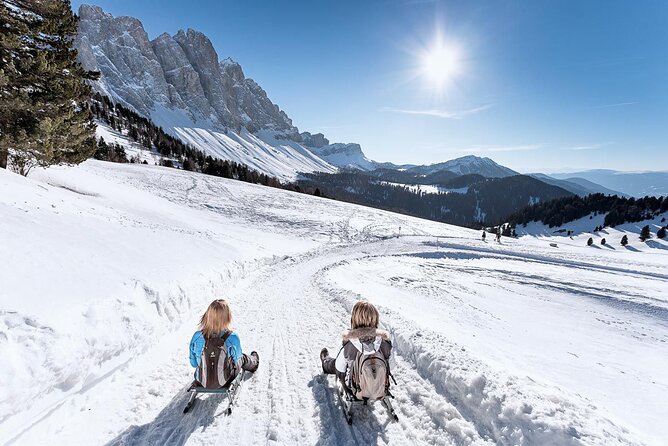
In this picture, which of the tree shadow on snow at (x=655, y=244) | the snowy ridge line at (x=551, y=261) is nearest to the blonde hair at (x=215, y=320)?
the snowy ridge line at (x=551, y=261)

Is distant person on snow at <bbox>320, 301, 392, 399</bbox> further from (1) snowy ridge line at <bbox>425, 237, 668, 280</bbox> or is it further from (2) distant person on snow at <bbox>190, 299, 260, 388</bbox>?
(1) snowy ridge line at <bbox>425, 237, 668, 280</bbox>

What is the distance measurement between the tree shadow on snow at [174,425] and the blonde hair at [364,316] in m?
2.74

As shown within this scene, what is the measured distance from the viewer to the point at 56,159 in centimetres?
1722

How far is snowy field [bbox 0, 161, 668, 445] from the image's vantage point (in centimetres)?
446

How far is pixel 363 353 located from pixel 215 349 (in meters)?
2.38

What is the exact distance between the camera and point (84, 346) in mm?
5539

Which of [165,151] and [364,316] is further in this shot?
[165,151]

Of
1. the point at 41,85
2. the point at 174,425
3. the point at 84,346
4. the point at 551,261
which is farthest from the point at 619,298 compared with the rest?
the point at 41,85

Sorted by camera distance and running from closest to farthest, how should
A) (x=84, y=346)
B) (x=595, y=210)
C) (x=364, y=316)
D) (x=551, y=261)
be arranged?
(x=364, y=316) → (x=84, y=346) → (x=551, y=261) → (x=595, y=210)

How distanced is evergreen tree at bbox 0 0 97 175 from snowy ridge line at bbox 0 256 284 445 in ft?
42.5

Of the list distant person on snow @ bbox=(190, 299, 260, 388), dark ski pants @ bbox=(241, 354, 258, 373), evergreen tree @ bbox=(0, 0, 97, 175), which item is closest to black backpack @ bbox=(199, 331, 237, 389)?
distant person on snow @ bbox=(190, 299, 260, 388)

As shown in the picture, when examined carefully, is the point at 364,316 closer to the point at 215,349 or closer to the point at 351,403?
the point at 351,403

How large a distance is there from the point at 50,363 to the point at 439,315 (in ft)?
36.5

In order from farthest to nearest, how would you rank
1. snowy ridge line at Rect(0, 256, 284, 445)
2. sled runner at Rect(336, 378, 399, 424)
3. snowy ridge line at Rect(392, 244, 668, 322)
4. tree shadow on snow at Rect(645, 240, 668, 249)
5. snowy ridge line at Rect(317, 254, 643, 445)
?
1. tree shadow on snow at Rect(645, 240, 668, 249)
2. snowy ridge line at Rect(392, 244, 668, 322)
3. sled runner at Rect(336, 378, 399, 424)
4. snowy ridge line at Rect(0, 256, 284, 445)
5. snowy ridge line at Rect(317, 254, 643, 445)
